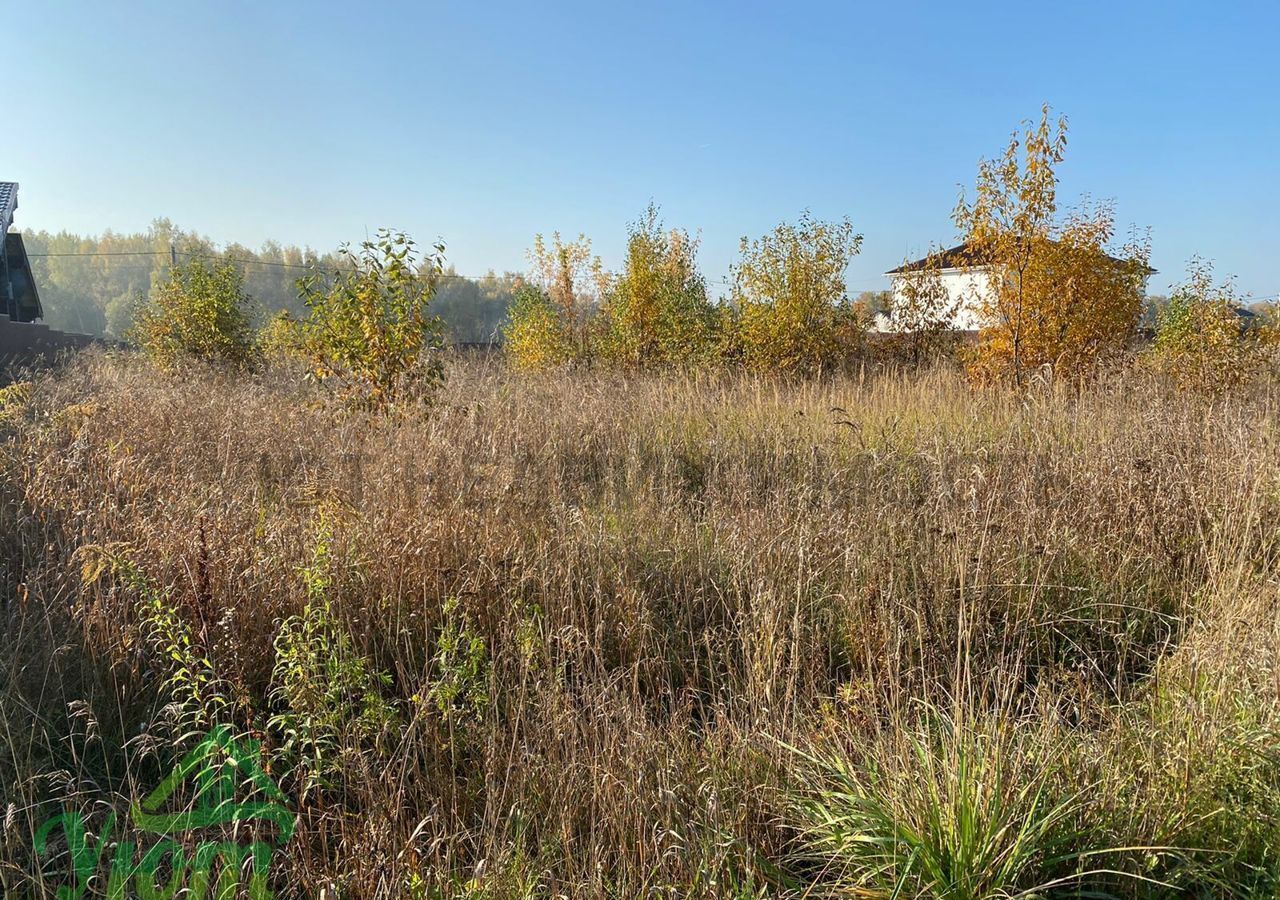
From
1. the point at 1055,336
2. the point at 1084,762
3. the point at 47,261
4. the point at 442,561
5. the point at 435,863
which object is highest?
the point at 47,261

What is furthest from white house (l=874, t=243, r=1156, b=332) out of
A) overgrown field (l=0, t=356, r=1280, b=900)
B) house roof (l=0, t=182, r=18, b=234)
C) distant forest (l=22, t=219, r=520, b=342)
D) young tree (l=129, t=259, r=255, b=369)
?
distant forest (l=22, t=219, r=520, b=342)

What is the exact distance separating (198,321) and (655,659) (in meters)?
12.5

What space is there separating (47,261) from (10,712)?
253 feet

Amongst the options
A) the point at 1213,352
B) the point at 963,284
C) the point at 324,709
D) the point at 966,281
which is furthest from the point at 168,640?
the point at 963,284

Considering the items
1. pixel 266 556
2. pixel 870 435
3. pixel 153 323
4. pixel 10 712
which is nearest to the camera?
pixel 10 712

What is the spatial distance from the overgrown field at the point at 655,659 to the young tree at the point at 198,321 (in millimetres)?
7779

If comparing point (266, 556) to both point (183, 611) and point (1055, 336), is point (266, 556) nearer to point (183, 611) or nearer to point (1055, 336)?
point (183, 611)

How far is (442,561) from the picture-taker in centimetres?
344

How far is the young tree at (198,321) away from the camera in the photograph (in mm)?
12531

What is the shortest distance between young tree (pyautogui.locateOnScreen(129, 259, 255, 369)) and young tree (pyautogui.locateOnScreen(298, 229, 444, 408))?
7406 millimetres

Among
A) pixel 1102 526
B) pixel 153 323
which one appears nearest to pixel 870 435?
pixel 1102 526

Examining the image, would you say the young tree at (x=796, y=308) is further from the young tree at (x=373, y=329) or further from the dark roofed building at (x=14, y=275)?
the dark roofed building at (x=14, y=275)

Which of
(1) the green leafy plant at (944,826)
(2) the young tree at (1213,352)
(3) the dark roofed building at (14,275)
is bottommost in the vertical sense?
(1) the green leafy plant at (944,826)

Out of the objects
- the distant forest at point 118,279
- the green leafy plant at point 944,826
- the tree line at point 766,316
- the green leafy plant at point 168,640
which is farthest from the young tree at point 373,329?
the distant forest at point 118,279
